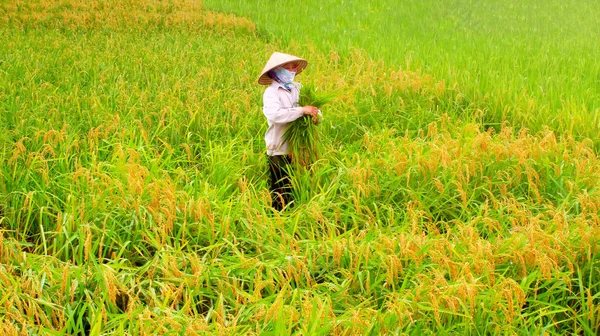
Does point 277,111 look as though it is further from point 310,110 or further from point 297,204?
point 297,204

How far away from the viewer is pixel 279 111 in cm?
398

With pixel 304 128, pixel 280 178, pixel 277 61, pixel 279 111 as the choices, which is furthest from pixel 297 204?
pixel 277 61

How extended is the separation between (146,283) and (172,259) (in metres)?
0.15

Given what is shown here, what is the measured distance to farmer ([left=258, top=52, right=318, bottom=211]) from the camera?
157 inches

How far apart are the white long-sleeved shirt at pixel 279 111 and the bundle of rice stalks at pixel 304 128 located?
0.13 ft

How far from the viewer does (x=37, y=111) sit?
482 centimetres

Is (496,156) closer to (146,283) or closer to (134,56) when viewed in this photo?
(146,283)

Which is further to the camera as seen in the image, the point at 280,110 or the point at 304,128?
the point at 304,128

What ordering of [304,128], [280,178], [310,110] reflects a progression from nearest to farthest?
[310,110] < [304,128] < [280,178]

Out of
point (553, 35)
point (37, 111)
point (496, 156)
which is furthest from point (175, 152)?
point (553, 35)

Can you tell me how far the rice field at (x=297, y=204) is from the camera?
2756 mm

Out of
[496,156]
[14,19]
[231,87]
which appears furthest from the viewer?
[14,19]

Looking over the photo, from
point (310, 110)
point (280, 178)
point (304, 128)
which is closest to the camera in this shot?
point (310, 110)

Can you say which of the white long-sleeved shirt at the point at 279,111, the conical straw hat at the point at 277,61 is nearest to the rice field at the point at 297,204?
the white long-sleeved shirt at the point at 279,111
